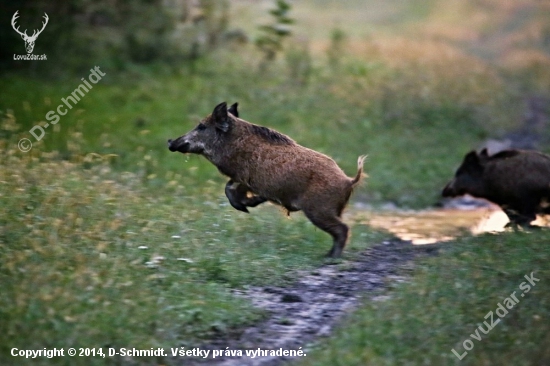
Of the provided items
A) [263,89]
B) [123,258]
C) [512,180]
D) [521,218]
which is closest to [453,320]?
[123,258]

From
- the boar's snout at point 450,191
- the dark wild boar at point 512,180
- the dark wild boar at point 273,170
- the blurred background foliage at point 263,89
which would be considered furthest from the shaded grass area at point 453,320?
the blurred background foliage at point 263,89

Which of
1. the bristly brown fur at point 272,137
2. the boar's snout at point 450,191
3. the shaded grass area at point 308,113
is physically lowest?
the boar's snout at point 450,191

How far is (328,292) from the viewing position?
25.1 ft

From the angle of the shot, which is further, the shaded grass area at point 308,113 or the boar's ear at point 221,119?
the shaded grass area at point 308,113

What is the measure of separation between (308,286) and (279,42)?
11.4m

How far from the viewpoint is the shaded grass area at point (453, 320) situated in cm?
608

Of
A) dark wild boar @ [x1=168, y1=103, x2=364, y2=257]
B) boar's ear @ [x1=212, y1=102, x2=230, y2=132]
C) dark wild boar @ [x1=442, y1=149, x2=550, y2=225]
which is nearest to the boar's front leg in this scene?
dark wild boar @ [x1=168, y1=103, x2=364, y2=257]

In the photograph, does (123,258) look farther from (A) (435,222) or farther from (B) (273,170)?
(A) (435,222)

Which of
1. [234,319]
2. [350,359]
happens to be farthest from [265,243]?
[350,359]

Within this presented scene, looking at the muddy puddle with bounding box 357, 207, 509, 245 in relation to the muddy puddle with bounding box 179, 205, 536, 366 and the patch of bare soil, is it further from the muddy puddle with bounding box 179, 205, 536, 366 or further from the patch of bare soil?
the patch of bare soil

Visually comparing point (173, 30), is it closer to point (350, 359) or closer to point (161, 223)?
point (161, 223)

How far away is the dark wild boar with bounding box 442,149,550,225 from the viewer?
10617mm

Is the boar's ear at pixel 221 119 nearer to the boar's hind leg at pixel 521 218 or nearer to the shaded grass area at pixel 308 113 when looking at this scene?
the shaded grass area at pixel 308 113

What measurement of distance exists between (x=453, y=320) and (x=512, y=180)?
4.70 meters
